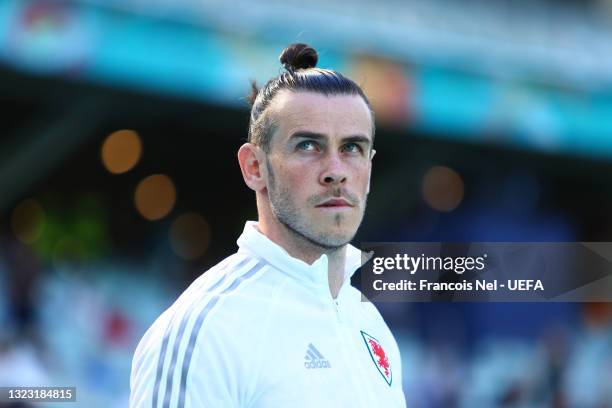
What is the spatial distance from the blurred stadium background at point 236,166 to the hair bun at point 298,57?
564cm

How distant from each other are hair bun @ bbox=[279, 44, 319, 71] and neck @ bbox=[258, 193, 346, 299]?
19.8 inches

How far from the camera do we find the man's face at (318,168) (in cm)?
293

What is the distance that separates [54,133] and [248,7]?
2.61m

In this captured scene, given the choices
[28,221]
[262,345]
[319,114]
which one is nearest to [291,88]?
[319,114]

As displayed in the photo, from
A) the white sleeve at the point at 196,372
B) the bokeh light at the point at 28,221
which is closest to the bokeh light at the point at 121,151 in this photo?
the bokeh light at the point at 28,221

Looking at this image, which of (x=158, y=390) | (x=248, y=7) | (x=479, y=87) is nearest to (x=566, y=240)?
(x=479, y=87)

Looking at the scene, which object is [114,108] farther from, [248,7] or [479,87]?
[479,87]

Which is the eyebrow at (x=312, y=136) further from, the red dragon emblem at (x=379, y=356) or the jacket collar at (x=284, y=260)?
the red dragon emblem at (x=379, y=356)

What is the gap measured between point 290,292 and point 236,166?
12.7 m

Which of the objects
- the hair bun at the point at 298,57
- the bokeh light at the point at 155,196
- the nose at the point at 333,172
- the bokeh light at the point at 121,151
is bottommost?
the nose at the point at 333,172

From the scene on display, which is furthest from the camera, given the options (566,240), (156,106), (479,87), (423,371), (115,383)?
(566,240)

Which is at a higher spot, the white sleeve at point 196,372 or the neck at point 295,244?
the neck at point 295,244

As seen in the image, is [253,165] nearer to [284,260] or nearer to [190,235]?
[284,260]

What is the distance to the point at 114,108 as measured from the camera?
37.4ft
